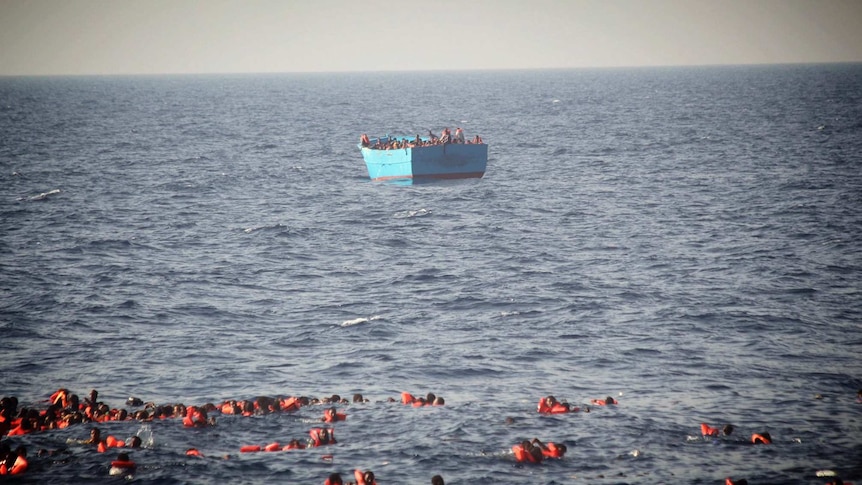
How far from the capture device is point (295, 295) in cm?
4334

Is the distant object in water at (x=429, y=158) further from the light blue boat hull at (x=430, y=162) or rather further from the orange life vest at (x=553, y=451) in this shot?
the orange life vest at (x=553, y=451)

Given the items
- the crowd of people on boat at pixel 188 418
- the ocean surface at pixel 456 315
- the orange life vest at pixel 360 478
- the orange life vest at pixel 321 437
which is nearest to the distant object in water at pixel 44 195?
the ocean surface at pixel 456 315

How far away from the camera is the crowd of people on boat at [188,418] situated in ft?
83.0

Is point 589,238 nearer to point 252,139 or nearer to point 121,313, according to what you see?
point 121,313

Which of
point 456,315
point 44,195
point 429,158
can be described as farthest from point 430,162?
point 456,315

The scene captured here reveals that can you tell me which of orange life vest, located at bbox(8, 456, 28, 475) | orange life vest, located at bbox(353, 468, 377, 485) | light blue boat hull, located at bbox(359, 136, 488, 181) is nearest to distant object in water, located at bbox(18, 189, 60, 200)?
light blue boat hull, located at bbox(359, 136, 488, 181)

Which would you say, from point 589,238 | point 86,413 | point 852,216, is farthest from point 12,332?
point 852,216

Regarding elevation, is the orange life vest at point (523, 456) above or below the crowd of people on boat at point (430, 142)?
below

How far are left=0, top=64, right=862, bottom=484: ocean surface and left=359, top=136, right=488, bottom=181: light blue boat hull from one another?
4.86 ft

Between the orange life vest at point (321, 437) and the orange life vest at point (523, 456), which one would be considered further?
the orange life vest at point (321, 437)

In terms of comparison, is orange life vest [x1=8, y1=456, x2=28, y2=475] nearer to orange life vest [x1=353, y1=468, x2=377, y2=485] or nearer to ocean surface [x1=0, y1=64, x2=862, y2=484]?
ocean surface [x1=0, y1=64, x2=862, y2=484]

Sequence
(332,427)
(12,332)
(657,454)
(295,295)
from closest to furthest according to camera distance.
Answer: (657,454), (332,427), (12,332), (295,295)

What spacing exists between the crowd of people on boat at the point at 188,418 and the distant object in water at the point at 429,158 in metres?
45.7

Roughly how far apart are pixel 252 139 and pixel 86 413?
99.6 m
